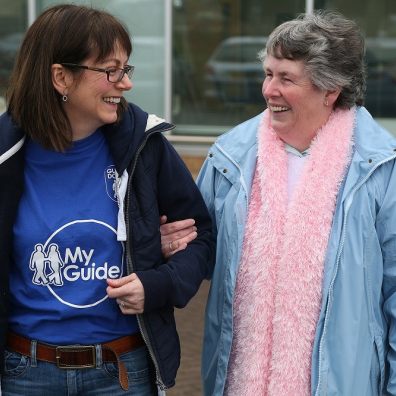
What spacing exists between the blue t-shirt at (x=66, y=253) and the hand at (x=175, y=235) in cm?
21

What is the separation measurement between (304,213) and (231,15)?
6088 mm

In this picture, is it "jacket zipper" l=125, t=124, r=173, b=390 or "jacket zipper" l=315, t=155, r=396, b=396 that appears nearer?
"jacket zipper" l=125, t=124, r=173, b=390

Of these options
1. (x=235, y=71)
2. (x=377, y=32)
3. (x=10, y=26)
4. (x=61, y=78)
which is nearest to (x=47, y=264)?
(x=61, y=78)

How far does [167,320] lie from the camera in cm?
269

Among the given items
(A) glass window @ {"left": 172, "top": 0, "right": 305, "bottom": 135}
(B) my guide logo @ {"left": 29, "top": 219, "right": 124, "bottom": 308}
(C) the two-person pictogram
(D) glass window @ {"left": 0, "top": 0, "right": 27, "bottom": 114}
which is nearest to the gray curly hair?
(B) my guide logo @ {"left": 29, "top": 219, "right": 124, "bottom": 308}

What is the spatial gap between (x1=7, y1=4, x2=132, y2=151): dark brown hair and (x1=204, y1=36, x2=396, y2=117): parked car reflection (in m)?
6.09

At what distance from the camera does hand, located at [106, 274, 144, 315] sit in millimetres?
2477

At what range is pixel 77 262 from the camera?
251 cm

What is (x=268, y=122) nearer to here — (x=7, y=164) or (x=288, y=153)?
(x=288, y=153)

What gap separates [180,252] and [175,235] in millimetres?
59

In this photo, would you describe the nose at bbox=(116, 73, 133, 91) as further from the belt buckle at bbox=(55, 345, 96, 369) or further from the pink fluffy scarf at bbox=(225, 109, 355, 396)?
the belt buckle at bbox=(55, 345, 96, 369)

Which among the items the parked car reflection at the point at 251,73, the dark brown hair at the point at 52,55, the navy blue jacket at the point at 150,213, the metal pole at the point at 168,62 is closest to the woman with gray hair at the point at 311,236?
the navy blue jacket at the point at 150,213

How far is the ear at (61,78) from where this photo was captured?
2508 millimetres

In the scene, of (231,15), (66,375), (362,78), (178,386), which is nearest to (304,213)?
(362,78)
